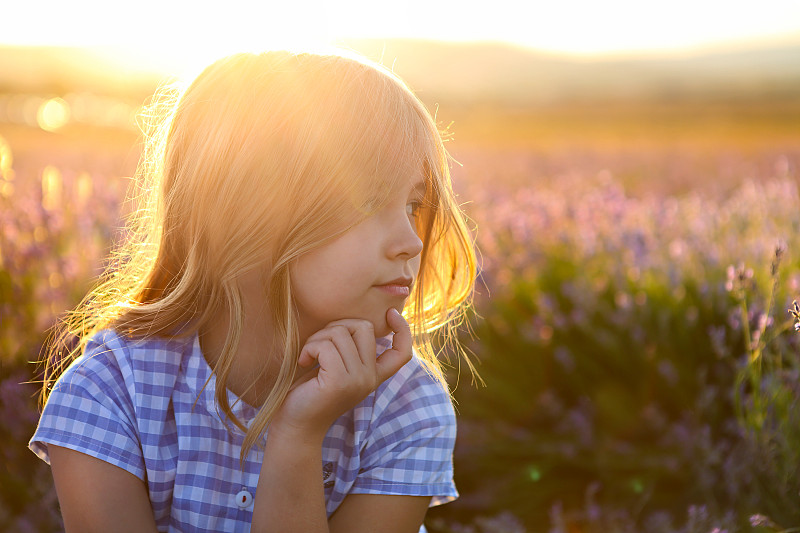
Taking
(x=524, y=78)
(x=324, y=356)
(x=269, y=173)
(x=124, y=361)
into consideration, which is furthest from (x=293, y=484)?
(x=524, y=78)

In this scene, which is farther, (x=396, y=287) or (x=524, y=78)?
(x=524, y=78)

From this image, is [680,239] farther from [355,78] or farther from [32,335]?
[32,335]

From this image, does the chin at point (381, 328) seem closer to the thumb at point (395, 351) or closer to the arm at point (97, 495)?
the thumb at point (395, 351)

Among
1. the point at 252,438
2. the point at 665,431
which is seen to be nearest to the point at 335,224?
the point at 252,438

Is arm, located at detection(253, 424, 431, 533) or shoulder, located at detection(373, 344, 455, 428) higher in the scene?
shoulder, located at detection(373, 344, 455, 428)

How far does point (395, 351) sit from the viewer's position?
1563 millimetres

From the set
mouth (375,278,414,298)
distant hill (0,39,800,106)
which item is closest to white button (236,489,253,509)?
mouth (375,278,414,298)

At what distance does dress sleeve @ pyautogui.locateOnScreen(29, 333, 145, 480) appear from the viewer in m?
1.48

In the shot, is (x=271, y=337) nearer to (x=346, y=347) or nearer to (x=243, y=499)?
(x=346, y=347)

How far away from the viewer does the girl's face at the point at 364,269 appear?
1.49 metres

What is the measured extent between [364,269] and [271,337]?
305 millimetres

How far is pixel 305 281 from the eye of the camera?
1.52 m

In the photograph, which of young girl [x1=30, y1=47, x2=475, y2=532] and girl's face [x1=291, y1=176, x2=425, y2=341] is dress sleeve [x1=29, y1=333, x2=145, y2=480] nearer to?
young girl [x1=30, y1=47, x2=475, y2=532]

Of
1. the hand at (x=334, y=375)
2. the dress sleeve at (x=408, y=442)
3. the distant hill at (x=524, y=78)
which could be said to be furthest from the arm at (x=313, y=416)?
the distant hill at (x=524, y=78)
